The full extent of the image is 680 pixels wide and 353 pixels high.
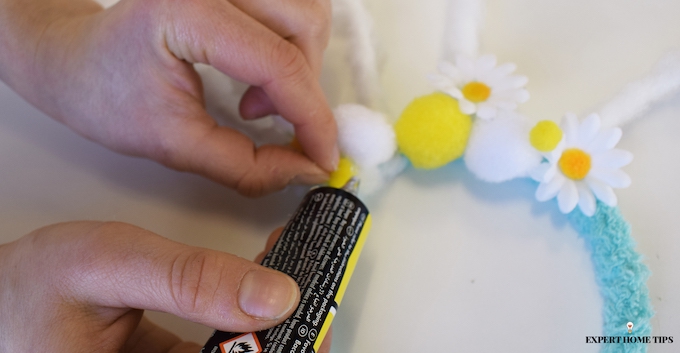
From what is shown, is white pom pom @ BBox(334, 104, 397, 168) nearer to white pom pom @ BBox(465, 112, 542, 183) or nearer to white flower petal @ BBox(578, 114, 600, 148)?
white pom pom @ BBox(465, 112, 542, 183)

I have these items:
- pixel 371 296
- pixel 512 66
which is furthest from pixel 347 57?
pixel 371 296

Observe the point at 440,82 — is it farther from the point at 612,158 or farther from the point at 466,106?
the point at 612,158

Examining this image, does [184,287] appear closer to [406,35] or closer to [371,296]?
[371,296]

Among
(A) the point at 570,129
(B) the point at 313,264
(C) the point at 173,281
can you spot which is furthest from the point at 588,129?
(C) the point at 173,281

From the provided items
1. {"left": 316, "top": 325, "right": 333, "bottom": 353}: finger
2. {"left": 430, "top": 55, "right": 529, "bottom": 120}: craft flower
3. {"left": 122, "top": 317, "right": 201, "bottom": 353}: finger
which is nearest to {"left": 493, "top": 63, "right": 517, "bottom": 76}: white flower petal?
{"left": 430, "top": 55, "right": 529, "bottom": 120}: craft flower
